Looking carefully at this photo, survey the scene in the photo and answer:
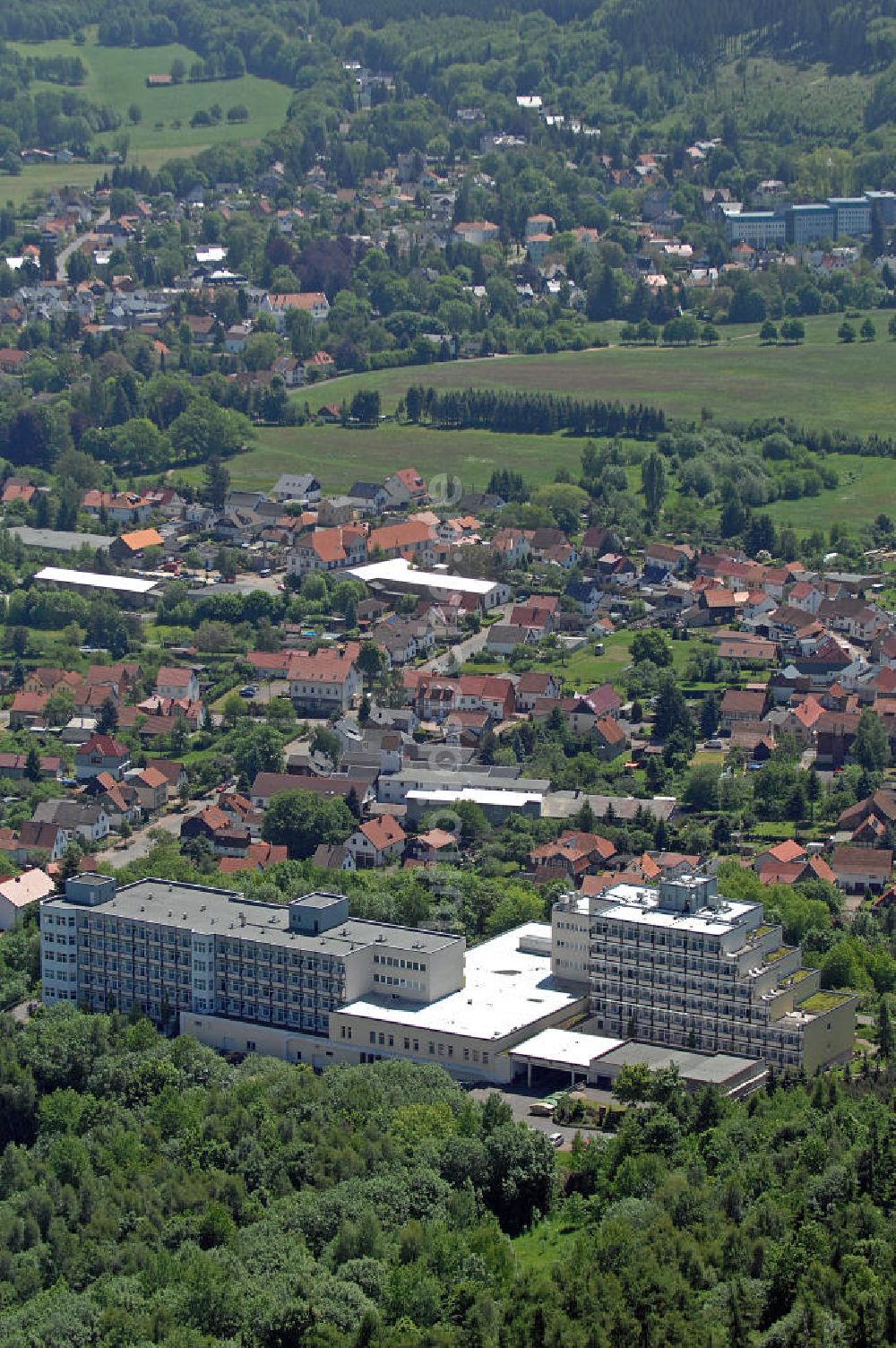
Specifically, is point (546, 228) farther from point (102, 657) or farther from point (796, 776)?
point (796, 776)

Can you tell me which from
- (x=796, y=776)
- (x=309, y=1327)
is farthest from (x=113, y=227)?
(x=309, y=1327)

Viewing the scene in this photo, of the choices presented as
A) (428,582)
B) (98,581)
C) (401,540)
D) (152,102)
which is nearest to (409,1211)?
(428,582)

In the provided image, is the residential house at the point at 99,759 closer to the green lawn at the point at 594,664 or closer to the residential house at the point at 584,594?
the green lawn at the point at 594,664

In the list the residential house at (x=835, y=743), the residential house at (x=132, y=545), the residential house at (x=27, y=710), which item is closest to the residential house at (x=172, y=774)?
the residential house at (x=27, y=710)

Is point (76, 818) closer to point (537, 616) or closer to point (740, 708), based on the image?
point (740, 708)

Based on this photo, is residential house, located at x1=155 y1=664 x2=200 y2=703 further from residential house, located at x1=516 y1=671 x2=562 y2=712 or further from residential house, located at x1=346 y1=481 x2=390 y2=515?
residential house, located at x1=346 y1=481 x2=390 y2=515

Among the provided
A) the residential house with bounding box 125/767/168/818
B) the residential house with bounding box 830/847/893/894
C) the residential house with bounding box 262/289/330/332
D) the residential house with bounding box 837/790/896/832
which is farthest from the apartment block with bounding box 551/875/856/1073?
the residential house with bounding box 262/289/330/332
